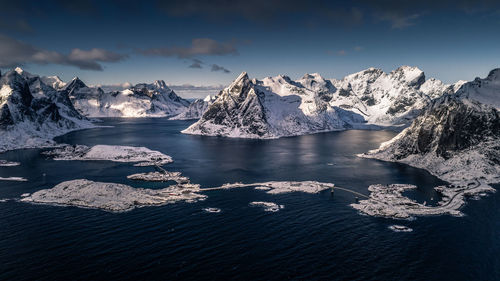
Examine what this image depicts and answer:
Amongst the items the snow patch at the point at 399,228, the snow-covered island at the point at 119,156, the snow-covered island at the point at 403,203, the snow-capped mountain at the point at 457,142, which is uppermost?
the snow-capped mountain at the point at 457,142

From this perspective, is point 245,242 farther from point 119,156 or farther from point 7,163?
point 7,163

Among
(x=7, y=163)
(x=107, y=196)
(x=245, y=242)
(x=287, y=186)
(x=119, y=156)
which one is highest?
(x=119, y=156)

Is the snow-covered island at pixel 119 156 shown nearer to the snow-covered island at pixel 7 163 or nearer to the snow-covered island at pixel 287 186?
the snow-covered island at pixel 7 163

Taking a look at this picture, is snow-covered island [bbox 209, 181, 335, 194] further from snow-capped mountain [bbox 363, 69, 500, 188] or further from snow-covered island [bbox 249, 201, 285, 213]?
snow-capped mountain [bbox 363, 69, 500, 188]

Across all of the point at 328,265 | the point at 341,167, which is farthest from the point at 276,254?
the point at 341,167

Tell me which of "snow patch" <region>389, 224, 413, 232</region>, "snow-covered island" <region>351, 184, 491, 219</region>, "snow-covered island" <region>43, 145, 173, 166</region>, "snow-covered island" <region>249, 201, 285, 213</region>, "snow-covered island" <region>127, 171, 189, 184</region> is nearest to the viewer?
"snow patch" <region>389, 224, 413, 232</region>

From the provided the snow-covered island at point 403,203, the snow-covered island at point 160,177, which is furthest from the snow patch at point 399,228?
the snow-covered island at point 160,177

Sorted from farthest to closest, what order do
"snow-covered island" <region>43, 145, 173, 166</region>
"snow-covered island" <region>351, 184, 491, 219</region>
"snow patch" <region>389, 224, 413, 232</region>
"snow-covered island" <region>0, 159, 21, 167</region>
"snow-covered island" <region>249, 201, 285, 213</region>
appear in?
"snow-covered island" <region>43, 145, 173, 166</region>
"snow-covered island" <region>0, 159, 21, 167</region>
"snow-covered island" <region>249, 201, 285, 213</region>
"snow-covered island" <region>351, 184, 491, 219</region>
"snow patch" <region>389, 224, 413, 232</region>

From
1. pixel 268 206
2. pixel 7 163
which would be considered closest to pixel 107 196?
pixel 268 206

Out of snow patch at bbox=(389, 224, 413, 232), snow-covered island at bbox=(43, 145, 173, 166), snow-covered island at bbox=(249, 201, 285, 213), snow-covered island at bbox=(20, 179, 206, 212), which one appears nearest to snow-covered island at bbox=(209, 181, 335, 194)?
snow-covered island at bbox=(249, 201, 285, 213)

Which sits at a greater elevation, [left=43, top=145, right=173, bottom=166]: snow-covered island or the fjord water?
A: [left=43, top=145, right=173, bottom=166]: snow-covered island
